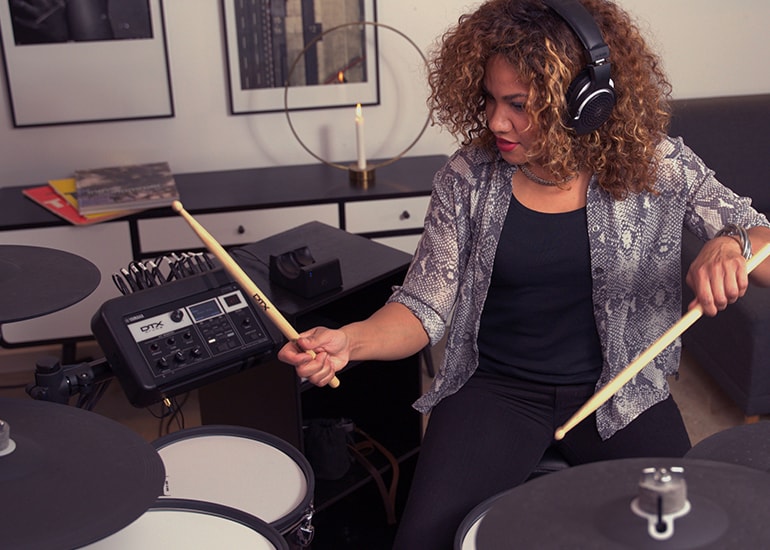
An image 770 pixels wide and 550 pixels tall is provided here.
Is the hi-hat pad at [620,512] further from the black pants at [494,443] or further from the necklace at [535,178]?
the necklace at [535,178]

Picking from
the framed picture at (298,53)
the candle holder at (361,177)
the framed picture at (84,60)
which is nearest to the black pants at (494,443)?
the candle holder at (361,177)

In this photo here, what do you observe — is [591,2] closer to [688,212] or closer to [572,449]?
[688,212]

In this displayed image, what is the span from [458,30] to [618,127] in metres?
0.29

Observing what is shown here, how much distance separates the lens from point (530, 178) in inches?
62.2

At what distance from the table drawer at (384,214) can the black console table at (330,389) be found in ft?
1.67

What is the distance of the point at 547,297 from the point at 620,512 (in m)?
0.73

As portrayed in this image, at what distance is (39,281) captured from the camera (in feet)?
4.59

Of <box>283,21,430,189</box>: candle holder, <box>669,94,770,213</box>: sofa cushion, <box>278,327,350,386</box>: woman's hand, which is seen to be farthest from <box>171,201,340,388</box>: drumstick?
<box>669,94,770,213</box>: sofa cushion

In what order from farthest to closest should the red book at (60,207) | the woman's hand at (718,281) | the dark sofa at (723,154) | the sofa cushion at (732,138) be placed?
1. the sofa cushion at (732,138)
2. the dark sofa at (723,154)
3. the red book at (60,207)
4. the woman's hand at (718,281)

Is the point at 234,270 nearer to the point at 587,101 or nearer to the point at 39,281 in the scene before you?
the point at 39,281

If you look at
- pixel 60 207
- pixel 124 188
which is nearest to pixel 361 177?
pixel 124 188

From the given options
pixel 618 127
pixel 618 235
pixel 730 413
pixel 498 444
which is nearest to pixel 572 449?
pixel 498 444

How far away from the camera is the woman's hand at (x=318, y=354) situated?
53.6 inches

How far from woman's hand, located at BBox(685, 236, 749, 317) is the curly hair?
0.82ft
